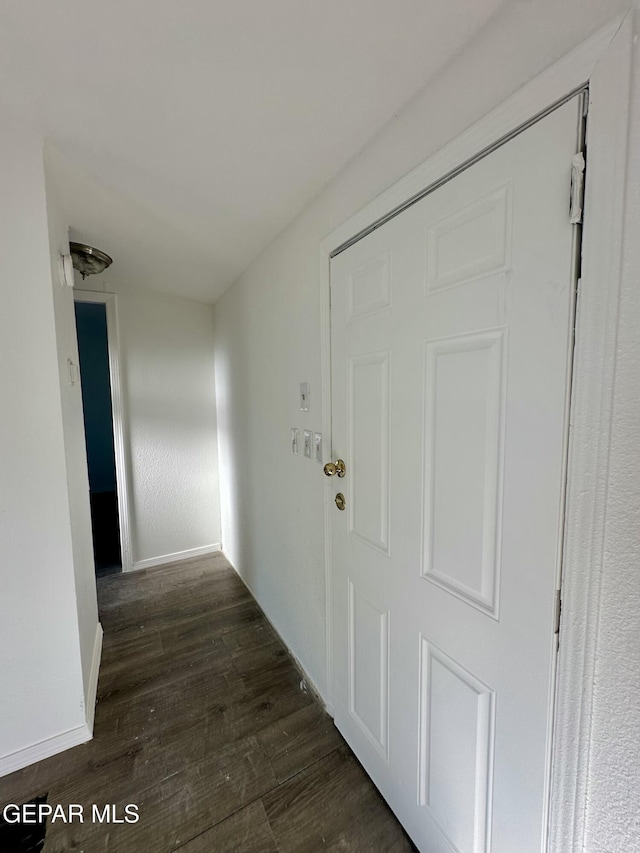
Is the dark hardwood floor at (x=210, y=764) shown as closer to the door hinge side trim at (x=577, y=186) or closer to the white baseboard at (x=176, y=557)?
the white baseboard at (x=176, y=557)

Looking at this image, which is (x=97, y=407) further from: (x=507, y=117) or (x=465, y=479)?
(x=507, y=117)

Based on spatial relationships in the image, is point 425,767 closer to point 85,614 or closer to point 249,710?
point 249,710

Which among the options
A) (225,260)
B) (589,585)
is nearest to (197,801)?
(589,585)

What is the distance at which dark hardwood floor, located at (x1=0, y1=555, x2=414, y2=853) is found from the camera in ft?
3.65

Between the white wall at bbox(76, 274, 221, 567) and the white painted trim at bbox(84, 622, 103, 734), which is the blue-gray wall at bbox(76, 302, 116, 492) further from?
the white painted trim at bbox(84, 622, 103, 734)

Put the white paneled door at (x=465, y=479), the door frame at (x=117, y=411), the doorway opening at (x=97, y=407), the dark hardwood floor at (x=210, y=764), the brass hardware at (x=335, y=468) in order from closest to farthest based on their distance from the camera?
1. the white paneled door at (x=465, y=479)
2. the dark hardwood floor at (x=210, y=764)
3. the brass hardware at (x=335, y=468)
4. the door frame at (x=117, y=411)
5. the doorway opening at (x=97, y=407)

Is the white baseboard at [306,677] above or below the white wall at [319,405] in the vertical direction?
below

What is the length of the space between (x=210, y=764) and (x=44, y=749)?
66 cm

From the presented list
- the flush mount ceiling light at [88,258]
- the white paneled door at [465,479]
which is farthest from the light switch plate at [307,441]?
the flush mount ceiling light at [88,258]

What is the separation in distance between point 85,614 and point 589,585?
1927 mm

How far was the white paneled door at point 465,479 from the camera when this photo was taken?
674 mm

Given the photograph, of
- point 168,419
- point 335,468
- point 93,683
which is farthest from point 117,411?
point 335,468

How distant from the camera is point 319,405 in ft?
4.77

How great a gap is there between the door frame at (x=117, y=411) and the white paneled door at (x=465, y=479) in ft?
6.89
